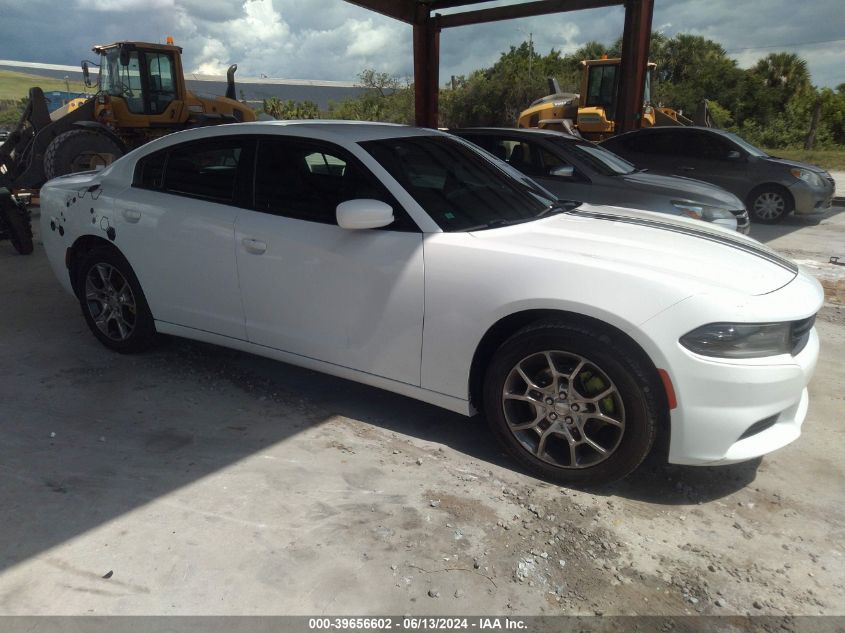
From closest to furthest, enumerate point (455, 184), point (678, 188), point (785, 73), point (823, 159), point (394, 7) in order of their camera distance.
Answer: point (455, 184), point (678, 188), point (394, 7), point (823, 159), point (785, 73)

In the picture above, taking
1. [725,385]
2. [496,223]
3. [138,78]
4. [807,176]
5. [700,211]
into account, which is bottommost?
[725,385]

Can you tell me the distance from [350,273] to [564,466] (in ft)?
4.63

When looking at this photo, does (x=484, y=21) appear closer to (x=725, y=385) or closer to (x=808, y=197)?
(x=808, y=197)

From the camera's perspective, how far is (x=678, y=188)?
7473 millimetres

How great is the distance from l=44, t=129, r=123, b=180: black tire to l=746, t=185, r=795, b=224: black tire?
11.0 meters

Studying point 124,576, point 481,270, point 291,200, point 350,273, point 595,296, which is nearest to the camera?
point 124,576

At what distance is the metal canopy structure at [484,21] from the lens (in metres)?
10.0

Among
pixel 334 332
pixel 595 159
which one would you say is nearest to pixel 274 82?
pixel 595 159

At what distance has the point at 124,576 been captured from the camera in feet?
8.20

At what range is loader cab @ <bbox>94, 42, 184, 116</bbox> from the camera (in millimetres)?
13797

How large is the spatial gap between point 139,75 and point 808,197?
42.4 ft

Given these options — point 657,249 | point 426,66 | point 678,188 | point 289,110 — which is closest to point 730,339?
point 657,249

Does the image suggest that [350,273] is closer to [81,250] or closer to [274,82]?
[81,250]

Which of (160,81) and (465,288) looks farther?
(160,81)
